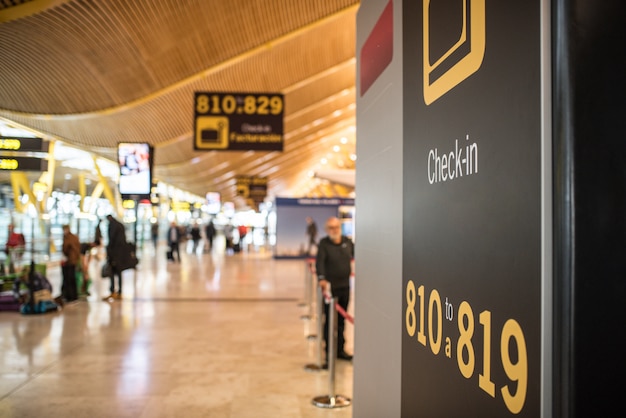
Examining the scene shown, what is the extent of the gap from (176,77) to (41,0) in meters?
7.90

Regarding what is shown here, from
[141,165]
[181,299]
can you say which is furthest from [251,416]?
[141,165]

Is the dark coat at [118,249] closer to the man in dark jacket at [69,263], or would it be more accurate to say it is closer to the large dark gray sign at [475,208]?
the man in dark jacket at [69,263]

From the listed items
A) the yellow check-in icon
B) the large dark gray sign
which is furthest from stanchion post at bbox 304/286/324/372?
the yellow check-in icon

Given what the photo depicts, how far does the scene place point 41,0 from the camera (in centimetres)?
1202

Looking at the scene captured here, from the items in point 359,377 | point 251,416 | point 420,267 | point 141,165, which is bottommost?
point 251,416

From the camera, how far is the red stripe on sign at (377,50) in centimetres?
268

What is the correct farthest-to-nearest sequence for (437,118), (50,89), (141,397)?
(50,89) < (141,397) < (437,118)

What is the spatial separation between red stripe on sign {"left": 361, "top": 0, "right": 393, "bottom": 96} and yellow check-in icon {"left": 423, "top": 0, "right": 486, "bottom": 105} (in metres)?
0.80

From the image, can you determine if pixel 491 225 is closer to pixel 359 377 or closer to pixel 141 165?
pixel 359 377

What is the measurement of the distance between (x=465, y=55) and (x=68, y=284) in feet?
43.7

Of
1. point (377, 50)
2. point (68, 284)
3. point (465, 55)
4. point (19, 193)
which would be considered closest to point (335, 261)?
point (377, 50)

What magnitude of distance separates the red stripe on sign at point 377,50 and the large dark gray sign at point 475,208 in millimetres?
533

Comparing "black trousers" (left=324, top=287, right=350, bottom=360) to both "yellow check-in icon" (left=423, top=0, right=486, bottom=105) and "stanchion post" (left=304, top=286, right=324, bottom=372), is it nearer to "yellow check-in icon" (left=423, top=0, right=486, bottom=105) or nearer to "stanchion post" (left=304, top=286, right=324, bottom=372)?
"stanchion post" (left=304, top=286, right=324, bottom=372)

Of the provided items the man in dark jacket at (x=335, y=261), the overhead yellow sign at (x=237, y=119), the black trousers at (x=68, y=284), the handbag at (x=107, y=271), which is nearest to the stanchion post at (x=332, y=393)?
the man in dark jacket at (x=335, y=261)
